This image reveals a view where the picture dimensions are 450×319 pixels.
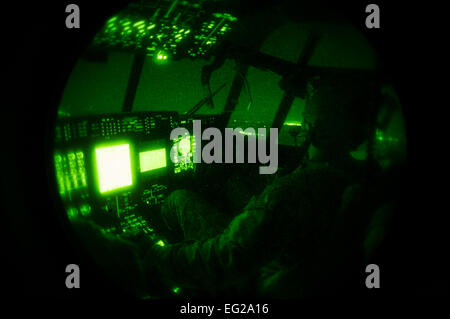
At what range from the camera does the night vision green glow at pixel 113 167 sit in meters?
1.39

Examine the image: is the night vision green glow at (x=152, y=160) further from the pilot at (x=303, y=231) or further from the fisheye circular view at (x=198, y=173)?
the pilot at (x=303, y=231)

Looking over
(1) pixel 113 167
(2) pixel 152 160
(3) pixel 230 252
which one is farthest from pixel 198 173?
(3) pixel 230 252

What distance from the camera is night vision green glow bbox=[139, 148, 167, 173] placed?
5.44 ft

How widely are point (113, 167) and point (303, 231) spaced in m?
0.97

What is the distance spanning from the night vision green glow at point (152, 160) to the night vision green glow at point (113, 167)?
115 mm

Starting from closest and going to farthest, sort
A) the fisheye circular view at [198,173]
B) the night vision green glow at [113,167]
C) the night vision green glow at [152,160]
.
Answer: the fisheye circular view at [198,173], the night vision green glow at [113,167], the night vision green glow at [152,160]

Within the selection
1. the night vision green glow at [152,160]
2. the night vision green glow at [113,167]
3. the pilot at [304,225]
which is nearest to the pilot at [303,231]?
the pilot at [304,225]

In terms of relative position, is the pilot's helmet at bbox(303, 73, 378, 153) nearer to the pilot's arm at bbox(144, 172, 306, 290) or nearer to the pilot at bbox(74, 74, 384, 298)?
the pilot at bbox(74, 74, 384, 298)

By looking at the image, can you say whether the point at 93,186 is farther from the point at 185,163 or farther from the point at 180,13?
the point at 180,13

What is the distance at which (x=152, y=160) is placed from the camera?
172 centimetres

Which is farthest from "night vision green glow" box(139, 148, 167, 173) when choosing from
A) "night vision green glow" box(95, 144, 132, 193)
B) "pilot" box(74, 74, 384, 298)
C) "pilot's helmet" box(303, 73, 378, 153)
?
"pilot's helmet" box(303, 73, 378, 153)

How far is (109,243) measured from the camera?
1.06m

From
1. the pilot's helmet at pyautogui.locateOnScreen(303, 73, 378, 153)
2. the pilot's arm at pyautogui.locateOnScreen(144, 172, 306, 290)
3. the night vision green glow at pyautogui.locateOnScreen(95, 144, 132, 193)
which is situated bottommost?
the pilot's arm at pyautogui.locateOnScreen(144, 172, 306, 290)

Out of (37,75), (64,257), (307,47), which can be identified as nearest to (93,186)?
(64,257)
